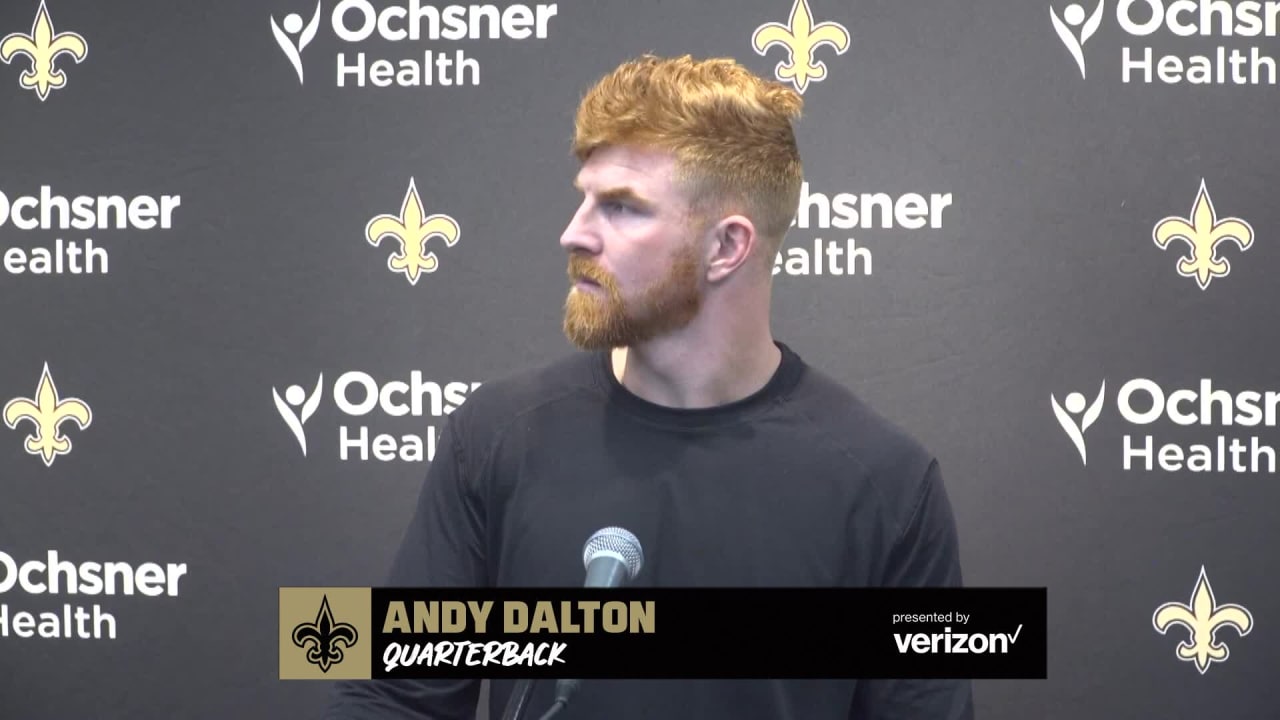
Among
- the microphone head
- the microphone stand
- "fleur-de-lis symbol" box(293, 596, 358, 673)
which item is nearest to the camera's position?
the microphone stand

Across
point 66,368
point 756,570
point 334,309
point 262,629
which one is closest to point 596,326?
point 756,570

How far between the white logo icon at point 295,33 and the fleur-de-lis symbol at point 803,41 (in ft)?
2.94

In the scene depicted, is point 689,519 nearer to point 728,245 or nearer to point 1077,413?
point 728,245

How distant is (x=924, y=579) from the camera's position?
1424 mm

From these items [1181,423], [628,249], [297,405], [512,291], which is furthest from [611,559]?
[1181,423]

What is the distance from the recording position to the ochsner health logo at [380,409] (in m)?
2.28

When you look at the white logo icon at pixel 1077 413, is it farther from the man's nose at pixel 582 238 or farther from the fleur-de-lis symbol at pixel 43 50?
the fleur-de-lis symbol at pixel 43 50

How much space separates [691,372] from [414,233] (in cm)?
100

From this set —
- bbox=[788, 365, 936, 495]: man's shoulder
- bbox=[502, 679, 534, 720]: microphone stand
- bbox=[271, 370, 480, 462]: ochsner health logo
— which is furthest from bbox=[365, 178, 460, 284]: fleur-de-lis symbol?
bbox=[502, 679, 534, 720]: microphone stand

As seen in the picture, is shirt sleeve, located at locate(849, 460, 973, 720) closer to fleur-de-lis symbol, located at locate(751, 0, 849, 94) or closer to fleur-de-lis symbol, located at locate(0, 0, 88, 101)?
fleur-de-lis symbol, located at locate(751, 0, 849, 94)

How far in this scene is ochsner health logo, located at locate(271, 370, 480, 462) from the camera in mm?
2275

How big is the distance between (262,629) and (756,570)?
132 centimetres

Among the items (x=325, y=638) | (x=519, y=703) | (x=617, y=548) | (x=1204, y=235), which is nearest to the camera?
(x=519, y=703)

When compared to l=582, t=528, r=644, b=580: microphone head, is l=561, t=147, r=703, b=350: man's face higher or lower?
higher
